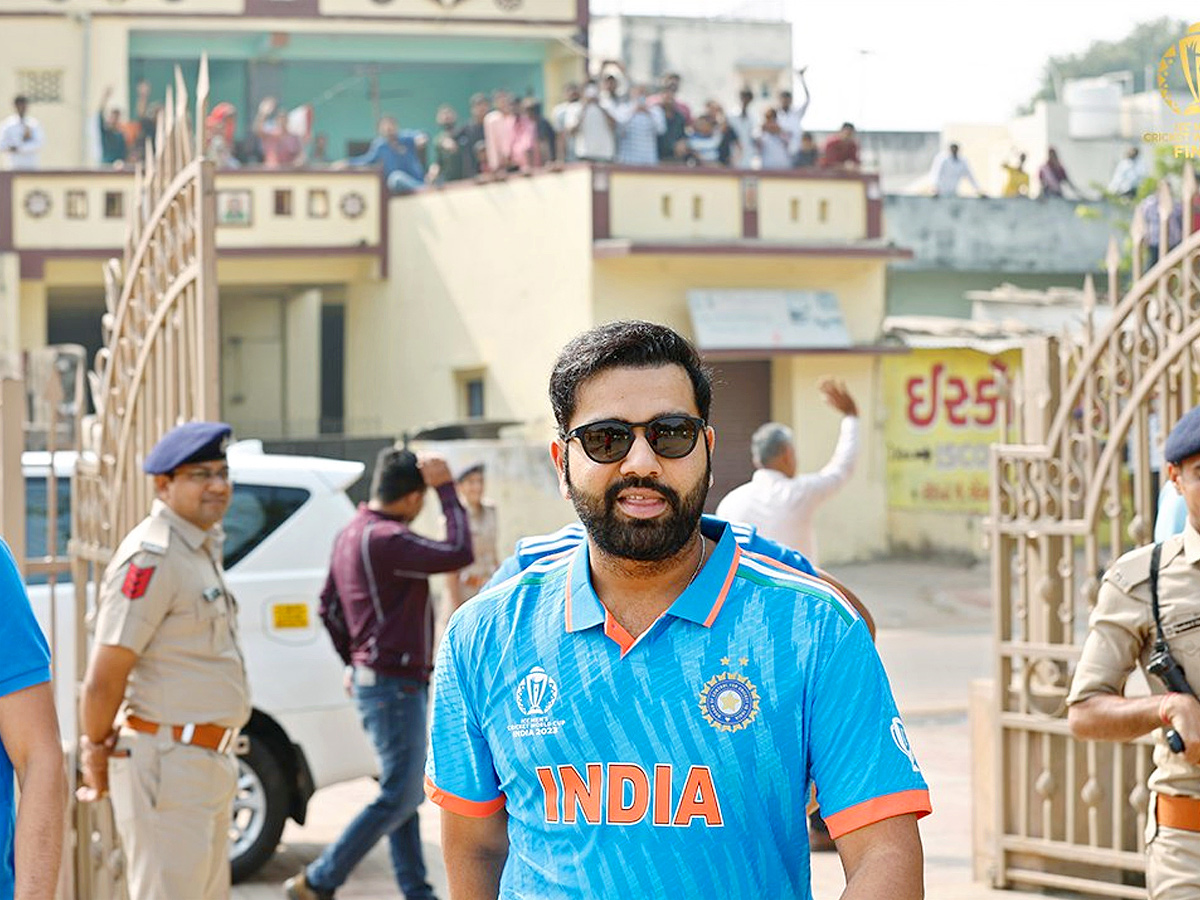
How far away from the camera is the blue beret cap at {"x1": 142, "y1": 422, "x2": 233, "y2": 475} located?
236 inches

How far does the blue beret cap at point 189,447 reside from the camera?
600 cm

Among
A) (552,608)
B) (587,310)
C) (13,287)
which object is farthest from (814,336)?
(552,608)

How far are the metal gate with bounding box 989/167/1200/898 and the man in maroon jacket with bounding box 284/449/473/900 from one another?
6.97 ft

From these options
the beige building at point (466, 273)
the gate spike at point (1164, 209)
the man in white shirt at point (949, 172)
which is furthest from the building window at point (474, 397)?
the gate spike at point (1164, 209)

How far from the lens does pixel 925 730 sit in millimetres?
12391

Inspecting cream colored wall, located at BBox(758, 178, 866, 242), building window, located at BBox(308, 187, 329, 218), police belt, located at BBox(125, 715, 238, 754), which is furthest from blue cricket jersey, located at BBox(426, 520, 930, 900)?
building window, located at BBox(308, 187, 329, 218)

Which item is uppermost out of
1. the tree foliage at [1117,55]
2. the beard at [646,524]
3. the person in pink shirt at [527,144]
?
the tree foliage at [1117,55]

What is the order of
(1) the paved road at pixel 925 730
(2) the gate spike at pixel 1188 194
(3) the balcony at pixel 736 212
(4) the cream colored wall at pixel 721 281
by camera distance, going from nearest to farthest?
(2) the gate spike at pixel 1188 194
(1) the paved road at pixel 925 730
(3) the balcony at pixel 736 212
(4) the cream colored wall at pixel 721 281

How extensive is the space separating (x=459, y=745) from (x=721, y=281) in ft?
64.3

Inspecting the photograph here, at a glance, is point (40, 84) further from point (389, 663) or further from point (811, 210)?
point (389, 663)

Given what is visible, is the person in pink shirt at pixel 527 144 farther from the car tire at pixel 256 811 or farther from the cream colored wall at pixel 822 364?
the car tire at pixel 256 811

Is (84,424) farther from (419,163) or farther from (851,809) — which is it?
(419,163)

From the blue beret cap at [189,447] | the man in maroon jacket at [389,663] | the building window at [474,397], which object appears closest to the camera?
the blue beret cap at [189,447]

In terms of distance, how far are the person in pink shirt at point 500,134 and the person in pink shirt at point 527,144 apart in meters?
0.17
